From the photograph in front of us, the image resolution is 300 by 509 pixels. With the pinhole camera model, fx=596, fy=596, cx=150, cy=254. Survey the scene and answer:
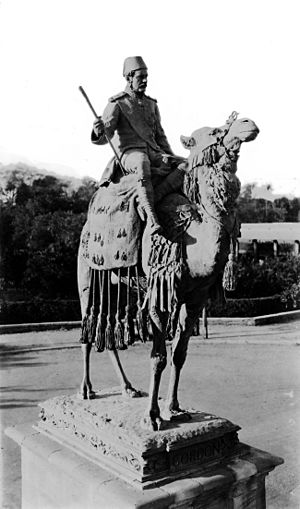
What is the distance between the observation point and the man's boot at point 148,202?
11.2ft

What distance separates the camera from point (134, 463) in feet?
11.1

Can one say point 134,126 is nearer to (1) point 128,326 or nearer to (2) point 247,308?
(1) point 128,326

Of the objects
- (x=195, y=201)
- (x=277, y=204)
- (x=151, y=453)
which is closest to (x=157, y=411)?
(x=151, y=453)

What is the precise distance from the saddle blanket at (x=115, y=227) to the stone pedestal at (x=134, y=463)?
1019 mm

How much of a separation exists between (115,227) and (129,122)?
0.68 meters

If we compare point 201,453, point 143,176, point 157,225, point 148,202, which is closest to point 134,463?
point 201,453

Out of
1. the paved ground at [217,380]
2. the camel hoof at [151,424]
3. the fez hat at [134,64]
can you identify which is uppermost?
the fez hat at [134,64]

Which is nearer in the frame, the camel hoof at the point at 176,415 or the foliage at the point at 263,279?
the camel hoof at the point at 176,415

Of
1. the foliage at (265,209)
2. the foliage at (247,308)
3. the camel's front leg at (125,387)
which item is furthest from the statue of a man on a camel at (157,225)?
the foliage at (265,209)

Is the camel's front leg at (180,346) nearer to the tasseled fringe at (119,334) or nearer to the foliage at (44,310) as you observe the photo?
the tasseled fringe at (119,334)

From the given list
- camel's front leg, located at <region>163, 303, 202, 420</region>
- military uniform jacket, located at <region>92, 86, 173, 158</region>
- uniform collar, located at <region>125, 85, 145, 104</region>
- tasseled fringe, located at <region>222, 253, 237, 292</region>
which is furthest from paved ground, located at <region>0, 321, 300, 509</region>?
uniform collar, located at <region>125, 85, 145, 104</region>

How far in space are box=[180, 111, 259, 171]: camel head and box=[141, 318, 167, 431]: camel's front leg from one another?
1046 millimetres

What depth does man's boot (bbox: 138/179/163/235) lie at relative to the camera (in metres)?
3.40

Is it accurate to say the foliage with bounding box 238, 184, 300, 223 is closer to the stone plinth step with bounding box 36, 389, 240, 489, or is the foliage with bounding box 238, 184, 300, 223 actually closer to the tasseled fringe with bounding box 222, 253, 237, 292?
the stone plinth step with bounding box 36, 389, 240, 489
